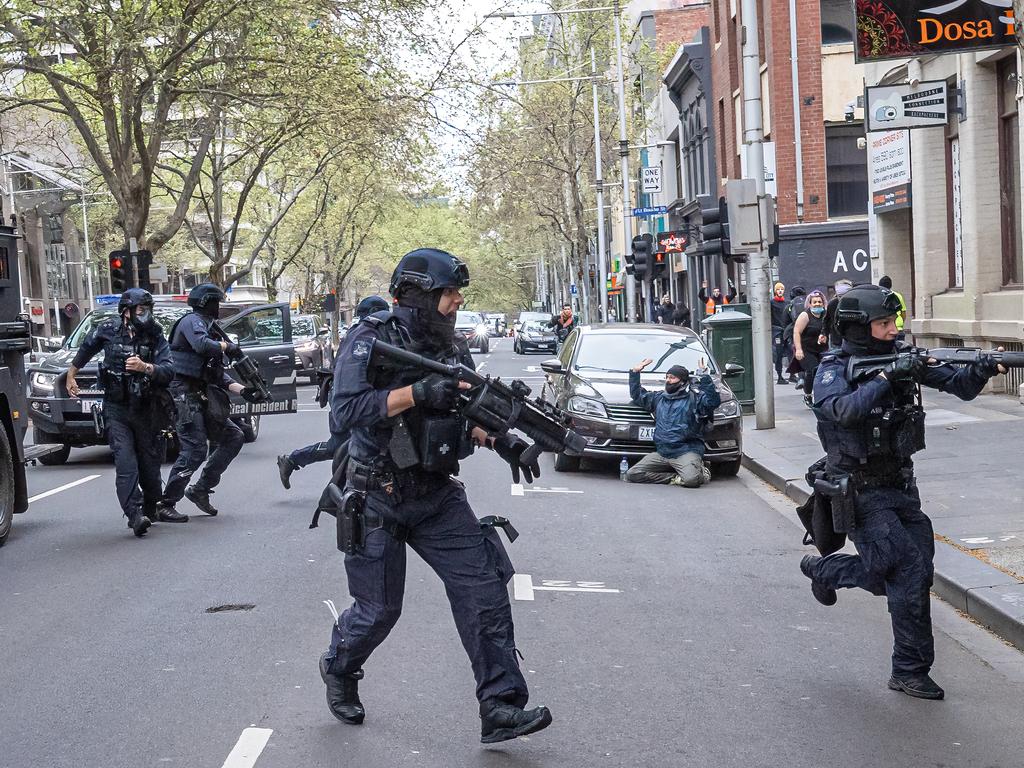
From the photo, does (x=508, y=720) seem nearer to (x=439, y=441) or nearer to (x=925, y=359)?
(x=439, y=441)

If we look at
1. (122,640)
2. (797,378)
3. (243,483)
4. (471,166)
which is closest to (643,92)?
(471,166)

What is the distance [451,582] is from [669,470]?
8.32m

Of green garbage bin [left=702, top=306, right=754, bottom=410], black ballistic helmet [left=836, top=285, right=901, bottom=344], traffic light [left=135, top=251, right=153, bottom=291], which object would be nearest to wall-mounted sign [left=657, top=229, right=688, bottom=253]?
traffic light [left=135, top=251, right=153, bottom=291]

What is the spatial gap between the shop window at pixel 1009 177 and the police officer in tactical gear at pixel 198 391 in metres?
11.6

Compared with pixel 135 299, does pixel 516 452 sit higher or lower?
lower

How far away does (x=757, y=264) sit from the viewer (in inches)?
657

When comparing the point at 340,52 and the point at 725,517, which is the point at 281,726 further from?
the point at 340,52

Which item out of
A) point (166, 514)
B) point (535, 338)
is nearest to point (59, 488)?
point (166, 514)

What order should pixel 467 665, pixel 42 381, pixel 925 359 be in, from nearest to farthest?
pixel 925 359 < pixel 467 665 < pixel 42 381

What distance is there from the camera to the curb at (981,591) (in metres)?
6.94

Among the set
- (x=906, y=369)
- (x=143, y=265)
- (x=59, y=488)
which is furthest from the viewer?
(x=143, y=265)

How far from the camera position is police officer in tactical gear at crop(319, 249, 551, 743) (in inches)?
198

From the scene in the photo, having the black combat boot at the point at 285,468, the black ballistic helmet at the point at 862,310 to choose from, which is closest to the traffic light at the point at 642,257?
the black combat boot at the point at 285,468

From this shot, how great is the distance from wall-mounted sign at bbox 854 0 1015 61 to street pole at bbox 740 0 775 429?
1288 millimetres
